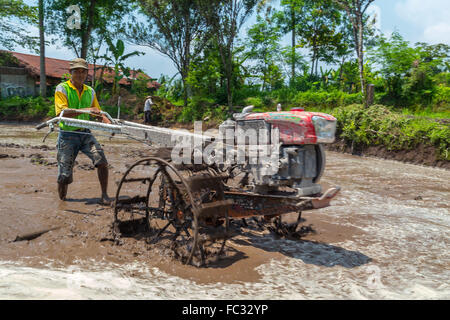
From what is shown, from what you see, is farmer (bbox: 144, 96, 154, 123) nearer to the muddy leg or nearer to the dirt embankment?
the dirt embankment

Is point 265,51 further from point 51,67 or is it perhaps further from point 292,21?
point 51,67

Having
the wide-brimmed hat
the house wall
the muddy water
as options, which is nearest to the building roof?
the house wall

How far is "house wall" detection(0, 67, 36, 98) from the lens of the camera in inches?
1024

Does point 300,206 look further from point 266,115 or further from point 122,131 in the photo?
point 122,131

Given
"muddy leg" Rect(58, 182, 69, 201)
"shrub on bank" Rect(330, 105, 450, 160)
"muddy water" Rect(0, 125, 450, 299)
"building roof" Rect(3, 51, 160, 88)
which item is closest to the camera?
"muddy water" Rect(0, 125, 450, 299)

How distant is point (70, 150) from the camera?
5.08 m

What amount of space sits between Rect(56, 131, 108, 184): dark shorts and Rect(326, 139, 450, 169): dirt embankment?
9.52 m

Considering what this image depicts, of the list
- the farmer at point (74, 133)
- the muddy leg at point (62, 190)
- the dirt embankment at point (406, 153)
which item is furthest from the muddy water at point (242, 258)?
the dirt embankment at point (406, 153)

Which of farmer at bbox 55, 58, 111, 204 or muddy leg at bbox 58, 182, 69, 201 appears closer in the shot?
farmer at bbox 55, 58, 111, 204

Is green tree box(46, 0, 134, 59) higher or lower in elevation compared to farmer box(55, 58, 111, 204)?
higher

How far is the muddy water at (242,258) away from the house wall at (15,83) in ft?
78.1

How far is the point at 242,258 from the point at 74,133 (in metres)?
3.07

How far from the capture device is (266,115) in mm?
3879
